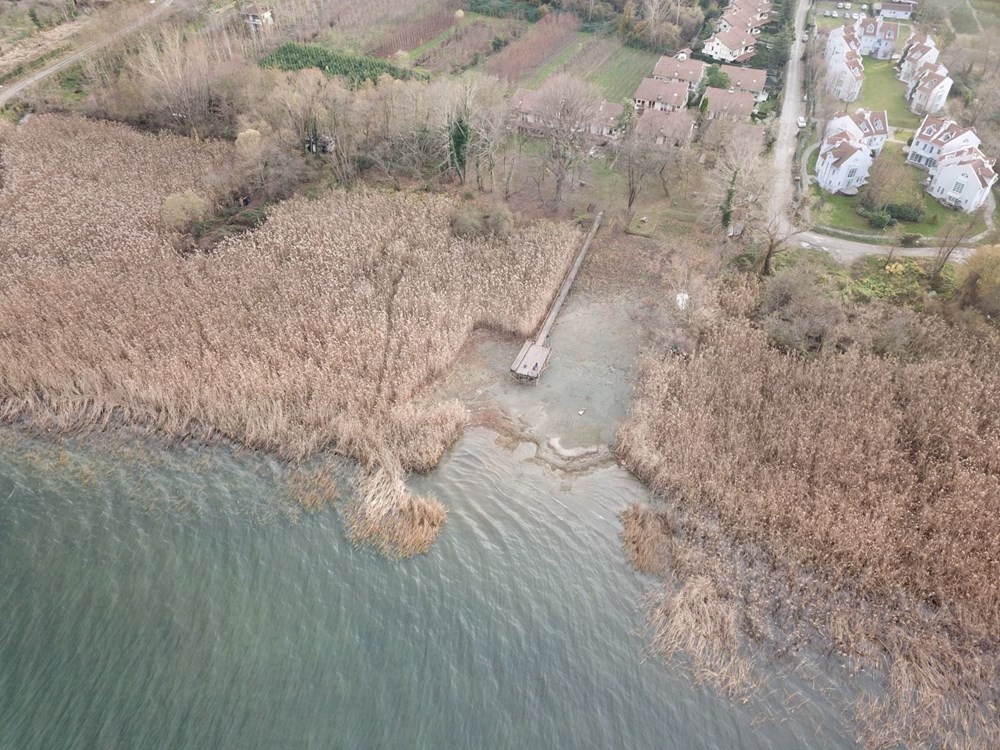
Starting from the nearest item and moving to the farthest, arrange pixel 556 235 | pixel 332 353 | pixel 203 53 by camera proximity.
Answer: pixel 332 353 < pixel 556 235 < pixel 203 53

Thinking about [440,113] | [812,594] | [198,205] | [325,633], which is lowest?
[325,633]

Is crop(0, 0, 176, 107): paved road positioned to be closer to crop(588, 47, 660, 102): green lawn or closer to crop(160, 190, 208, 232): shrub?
crop(160, 190, 208, 232): shrub

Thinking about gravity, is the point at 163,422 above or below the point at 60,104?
below

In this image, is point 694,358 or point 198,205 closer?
point 694,358

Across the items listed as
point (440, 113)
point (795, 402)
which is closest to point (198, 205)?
point (440, 113)

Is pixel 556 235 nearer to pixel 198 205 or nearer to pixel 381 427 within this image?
pixel 381 427

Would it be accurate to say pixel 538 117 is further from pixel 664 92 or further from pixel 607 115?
pixel 664 92

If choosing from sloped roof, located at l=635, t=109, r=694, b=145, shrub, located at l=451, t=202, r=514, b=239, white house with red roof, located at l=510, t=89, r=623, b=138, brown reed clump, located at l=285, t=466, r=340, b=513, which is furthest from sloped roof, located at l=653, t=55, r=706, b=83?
brown reed clump, located at l=285, t=466, r=340, b=513

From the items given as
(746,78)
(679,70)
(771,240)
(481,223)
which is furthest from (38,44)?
(771,240)
